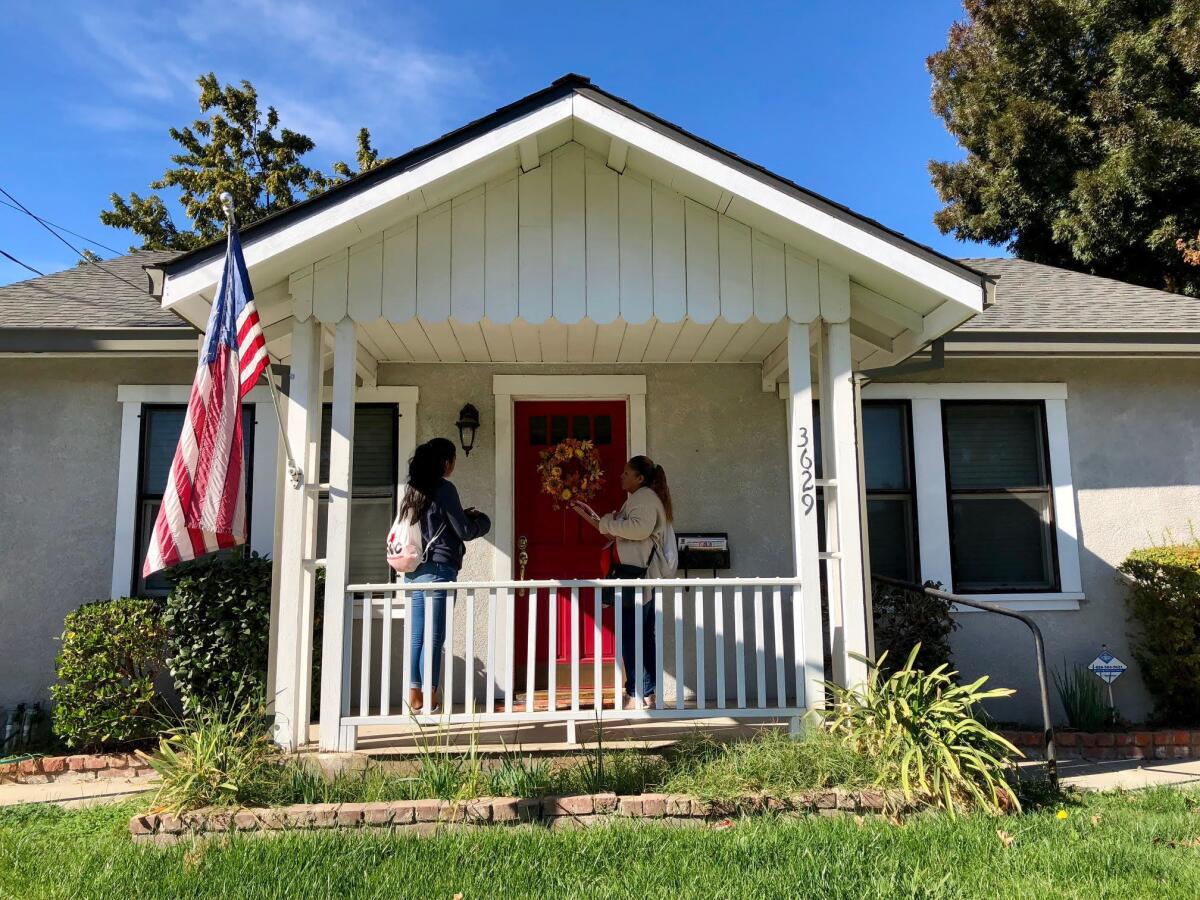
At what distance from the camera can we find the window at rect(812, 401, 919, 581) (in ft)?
23.3

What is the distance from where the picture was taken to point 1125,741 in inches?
237

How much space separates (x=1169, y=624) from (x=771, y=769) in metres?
4.00

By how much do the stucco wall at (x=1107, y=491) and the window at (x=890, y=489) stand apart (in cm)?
50

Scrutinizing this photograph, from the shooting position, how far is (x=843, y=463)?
5234 millimetres

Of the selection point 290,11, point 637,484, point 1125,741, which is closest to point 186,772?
point 637,484

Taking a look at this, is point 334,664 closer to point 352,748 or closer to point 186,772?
point 352,748

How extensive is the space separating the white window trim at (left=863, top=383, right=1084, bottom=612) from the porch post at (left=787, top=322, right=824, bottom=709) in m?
1.95

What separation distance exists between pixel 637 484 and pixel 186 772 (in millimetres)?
3122

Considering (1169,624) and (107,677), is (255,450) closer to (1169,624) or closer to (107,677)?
(107,677)

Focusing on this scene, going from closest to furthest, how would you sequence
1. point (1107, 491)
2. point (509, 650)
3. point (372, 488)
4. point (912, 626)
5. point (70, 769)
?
point (509, 650)
point (70, 769)
point (912, 626)
point (372, 488)
point (1107, 491)

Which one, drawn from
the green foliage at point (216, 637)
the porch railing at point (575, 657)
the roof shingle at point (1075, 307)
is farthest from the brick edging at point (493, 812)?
the roof shingle at point (1075, 307)

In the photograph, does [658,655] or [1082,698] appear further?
[1082,698]

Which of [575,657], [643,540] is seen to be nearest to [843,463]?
[643,540]

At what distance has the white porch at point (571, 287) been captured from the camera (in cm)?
479
